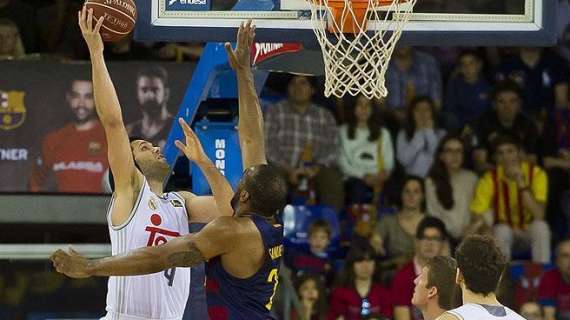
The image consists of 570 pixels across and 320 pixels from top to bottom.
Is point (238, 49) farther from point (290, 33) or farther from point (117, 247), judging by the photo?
point (117, 247)

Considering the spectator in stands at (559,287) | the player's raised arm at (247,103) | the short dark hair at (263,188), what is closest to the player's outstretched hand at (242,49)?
the player's raised arm at (247,103)

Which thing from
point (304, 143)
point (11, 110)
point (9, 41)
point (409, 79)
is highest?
point (9, 41)

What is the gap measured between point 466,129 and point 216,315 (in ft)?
20.7

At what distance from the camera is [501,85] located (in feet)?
39.8

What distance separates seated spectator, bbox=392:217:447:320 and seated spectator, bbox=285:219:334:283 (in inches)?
24.0

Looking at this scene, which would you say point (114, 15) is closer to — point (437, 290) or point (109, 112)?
point (109, 112)

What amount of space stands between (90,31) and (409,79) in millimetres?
5931

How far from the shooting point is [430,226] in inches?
424

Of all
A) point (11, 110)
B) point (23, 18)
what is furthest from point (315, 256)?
point (23, 18)

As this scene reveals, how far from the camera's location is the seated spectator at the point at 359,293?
10539 millimetres

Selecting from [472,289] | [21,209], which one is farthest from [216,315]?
[21,209]

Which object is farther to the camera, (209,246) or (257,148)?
(257,148)

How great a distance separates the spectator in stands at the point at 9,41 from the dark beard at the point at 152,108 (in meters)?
1.16

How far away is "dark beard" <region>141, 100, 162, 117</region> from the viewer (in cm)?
1141
